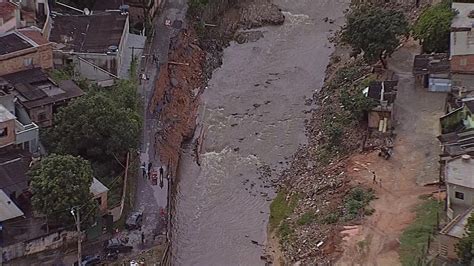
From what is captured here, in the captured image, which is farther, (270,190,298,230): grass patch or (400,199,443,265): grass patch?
(270,190,298,230): grass patch

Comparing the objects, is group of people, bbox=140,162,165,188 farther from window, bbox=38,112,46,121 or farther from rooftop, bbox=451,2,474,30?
rooftop, bbox=451,2,474,30

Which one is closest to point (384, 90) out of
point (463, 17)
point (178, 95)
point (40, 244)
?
point (463, 17)

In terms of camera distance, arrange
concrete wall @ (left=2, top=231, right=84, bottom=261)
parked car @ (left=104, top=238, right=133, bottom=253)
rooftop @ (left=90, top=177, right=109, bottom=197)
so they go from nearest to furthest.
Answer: concrete wall @ (left=2, top=231, right=84, bottom=261)
parked car @ (left=104, top=238, right=133, bottom=253)
rooftop @ (left=90, top=177, right=109, bottom=197)

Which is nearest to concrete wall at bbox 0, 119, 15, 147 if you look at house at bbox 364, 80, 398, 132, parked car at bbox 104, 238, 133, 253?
parked car at bbox 104, 238, 133, 253

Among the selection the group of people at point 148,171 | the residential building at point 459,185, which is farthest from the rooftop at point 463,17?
the group of people at point 148,171

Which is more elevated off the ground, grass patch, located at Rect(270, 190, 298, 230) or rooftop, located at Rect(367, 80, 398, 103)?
rooftop, located at Rect(367, 80, 398, 103)

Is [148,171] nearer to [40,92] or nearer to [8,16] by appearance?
[40,92]

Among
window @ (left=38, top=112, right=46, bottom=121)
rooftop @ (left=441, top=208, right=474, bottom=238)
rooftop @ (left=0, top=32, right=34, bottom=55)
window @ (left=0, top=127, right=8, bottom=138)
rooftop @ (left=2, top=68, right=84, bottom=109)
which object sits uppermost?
rooftop @ (left=0, top=32, right=34, bottom=55)
